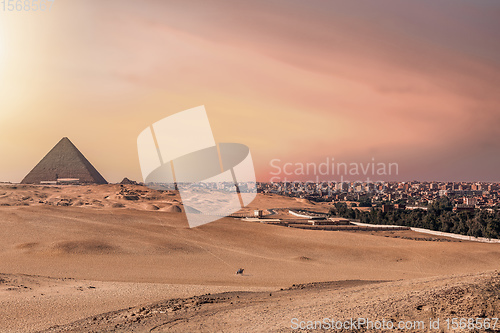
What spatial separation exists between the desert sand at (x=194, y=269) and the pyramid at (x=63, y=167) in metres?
49.4

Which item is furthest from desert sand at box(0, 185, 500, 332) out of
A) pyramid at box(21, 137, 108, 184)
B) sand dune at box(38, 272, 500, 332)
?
pyramid at box(21, 137, 108, 184)

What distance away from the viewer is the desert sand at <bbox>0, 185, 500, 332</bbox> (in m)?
12.7

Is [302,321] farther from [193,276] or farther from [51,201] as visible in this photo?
[51,201]

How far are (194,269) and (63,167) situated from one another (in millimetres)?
75325

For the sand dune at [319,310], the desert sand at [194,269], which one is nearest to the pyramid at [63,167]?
the desert sand at [194,269]

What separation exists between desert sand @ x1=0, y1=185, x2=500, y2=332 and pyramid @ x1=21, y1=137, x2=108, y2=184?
49352 millimetres

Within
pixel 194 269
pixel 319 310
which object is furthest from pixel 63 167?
pixel 319 310

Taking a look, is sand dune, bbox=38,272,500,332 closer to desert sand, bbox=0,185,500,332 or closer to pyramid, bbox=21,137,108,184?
desert sand, bbox=0,185,500,332

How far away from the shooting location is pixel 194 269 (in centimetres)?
2509

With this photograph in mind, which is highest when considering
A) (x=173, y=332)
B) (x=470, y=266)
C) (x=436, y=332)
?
(x=436, y=332)

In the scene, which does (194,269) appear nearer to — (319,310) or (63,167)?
(319,310)

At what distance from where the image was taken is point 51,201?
68.9 m

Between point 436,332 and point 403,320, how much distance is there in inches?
32.2

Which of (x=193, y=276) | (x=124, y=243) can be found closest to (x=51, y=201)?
(x=124, y=243)
